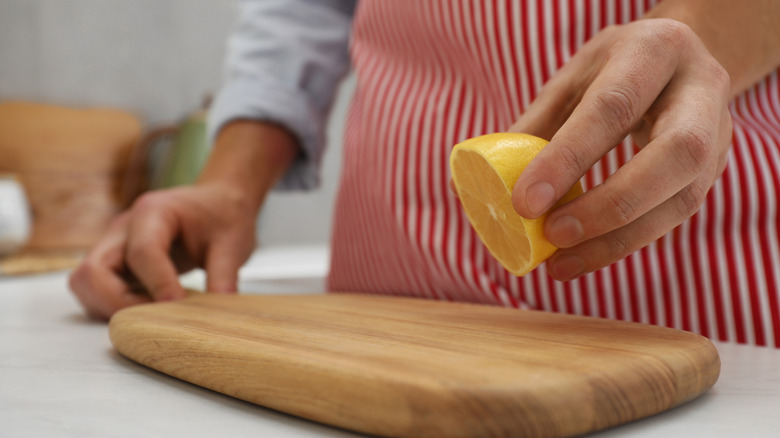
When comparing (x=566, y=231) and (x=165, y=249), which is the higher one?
(x=566, y=231)

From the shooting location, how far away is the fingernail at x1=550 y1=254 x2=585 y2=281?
47 centimetres

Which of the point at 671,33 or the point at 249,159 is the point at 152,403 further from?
the point at 249,159

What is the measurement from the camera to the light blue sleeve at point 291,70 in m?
1.01

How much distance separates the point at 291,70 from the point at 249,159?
155 mm

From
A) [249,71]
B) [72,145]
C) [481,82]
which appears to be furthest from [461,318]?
[72,145]

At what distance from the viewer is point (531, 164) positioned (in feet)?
1.39

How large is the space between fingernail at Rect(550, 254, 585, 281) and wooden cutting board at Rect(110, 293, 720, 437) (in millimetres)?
34

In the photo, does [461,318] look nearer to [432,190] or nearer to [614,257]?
[614,257]

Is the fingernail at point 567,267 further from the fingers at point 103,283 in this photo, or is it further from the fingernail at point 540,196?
the fingers at point 103,283

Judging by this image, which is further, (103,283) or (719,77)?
(103,283)

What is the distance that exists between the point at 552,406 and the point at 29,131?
2385 millimetres

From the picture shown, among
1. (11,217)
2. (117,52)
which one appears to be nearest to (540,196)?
(11,217)

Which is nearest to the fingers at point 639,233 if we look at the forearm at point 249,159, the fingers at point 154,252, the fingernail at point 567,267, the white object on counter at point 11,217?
the fingernail at point 567,267

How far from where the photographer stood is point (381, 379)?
1.09 ft
